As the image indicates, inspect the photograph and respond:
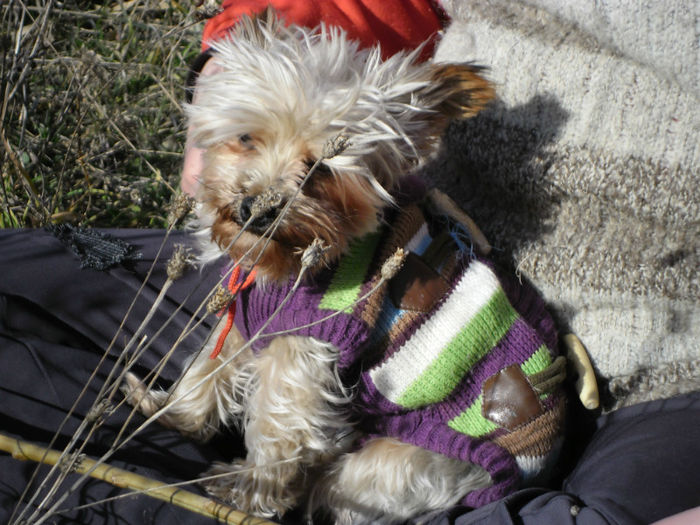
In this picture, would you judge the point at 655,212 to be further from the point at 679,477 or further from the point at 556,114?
the point at 679,477

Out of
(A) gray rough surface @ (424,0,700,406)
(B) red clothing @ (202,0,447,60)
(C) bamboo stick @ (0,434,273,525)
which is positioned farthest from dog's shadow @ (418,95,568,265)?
(C) bamboo stick @ (0,434,273,525)

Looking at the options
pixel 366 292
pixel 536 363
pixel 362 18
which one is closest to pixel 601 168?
pixel 536 363

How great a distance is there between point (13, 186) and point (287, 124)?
6.19 feet

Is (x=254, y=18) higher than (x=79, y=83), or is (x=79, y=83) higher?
(x=254, y=18)

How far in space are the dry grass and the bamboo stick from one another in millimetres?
1499

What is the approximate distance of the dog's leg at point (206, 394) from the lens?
7.19ft

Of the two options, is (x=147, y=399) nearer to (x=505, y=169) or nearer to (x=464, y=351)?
(x=464, y=351)

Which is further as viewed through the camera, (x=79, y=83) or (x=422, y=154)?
(x=79, y=83)

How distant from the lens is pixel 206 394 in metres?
2.22

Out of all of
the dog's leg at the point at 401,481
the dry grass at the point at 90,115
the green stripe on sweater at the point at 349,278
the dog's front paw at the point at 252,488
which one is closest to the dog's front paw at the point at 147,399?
the dog's front paw at the point at 252,488

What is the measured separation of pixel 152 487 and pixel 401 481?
844 mm

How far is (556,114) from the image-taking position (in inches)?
73.5

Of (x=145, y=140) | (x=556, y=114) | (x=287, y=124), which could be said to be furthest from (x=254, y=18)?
(x=145, y=140)

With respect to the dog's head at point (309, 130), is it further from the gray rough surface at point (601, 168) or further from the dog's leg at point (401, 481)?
the dog's leg at point (401, 481)
